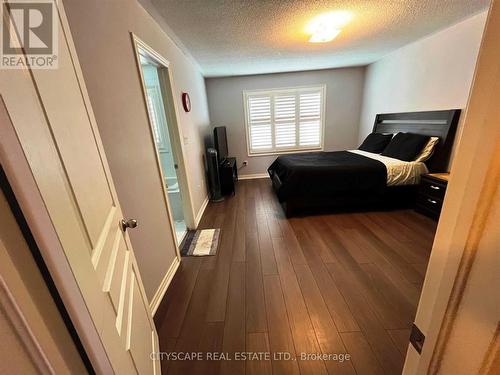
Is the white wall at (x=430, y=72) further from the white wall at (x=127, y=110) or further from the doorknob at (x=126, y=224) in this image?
the doorknob at (x=126, y=224)

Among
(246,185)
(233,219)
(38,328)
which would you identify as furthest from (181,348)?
(246,185)

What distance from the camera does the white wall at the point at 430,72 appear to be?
8.55 ft

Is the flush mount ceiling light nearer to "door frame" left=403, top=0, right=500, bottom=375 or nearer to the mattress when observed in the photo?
the mattress

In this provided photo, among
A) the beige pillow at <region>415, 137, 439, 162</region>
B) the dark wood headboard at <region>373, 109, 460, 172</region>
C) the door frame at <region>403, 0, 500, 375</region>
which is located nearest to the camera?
the door frame at <region>403, 0, 500, 375</region>

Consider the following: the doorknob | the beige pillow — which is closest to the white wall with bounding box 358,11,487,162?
the beige pillow

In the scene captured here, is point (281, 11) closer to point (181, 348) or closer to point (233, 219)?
point (233, 219)

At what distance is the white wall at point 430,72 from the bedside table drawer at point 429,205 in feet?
3.41

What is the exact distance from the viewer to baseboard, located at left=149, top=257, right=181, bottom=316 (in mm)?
1707

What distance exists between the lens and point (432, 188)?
2.79 meters

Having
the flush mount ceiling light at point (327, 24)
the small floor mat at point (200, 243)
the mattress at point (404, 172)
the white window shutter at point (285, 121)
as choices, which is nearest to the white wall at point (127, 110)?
the small floor mat at point (200, 243)

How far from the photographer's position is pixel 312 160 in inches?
141

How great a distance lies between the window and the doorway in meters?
2.32

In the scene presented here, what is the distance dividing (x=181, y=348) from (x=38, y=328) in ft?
4.08

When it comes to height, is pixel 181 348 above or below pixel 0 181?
below
